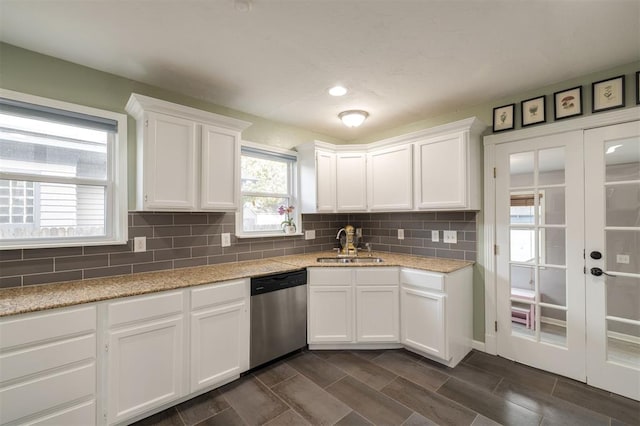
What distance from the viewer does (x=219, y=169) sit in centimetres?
246

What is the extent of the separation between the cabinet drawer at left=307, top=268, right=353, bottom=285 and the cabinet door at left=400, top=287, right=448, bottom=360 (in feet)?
1.84

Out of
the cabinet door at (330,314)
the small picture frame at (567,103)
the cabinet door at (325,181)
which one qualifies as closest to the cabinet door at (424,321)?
the cabinet door at (330,314)

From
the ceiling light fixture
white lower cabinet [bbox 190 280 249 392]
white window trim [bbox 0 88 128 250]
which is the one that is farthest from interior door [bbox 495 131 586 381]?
white window trim [bbox 0 88 128 250]

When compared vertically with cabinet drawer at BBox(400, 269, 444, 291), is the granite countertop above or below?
above

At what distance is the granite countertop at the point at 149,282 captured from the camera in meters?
1.57

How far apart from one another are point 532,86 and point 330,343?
117 inches

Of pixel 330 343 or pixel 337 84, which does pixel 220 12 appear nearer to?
pixel 337 84

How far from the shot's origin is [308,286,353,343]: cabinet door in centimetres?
275

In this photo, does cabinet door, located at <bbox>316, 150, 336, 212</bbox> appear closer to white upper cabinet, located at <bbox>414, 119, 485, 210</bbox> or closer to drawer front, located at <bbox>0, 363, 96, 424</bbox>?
white upper cabinet, located at <bbox>414, 119, 485, 210</bbox>

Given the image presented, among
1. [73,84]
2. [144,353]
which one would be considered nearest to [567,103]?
[144,353]

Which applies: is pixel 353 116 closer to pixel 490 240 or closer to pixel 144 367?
pixel 490 240

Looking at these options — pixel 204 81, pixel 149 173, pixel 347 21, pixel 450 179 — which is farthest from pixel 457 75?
pixel 149 173

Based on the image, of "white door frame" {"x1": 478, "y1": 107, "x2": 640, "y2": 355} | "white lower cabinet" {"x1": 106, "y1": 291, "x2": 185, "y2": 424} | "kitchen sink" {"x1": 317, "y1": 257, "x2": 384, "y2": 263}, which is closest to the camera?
"white lower cabinet" {"x1": 106, "y1": 291, "x2": 185, "y2": 424}

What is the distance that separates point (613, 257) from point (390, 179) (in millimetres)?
1911
